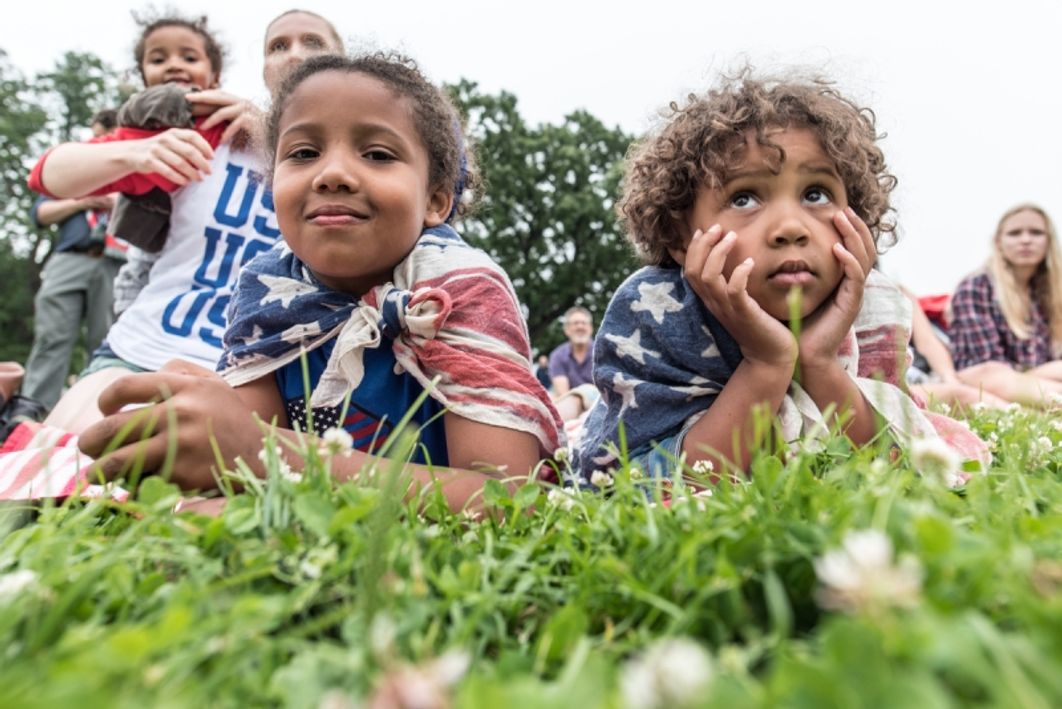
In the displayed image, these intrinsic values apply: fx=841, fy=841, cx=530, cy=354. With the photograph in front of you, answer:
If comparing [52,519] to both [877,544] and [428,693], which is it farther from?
[877,544]

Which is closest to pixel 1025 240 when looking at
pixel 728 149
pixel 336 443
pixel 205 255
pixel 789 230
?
pixel 728 149

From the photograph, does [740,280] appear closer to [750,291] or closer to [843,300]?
[750,291]

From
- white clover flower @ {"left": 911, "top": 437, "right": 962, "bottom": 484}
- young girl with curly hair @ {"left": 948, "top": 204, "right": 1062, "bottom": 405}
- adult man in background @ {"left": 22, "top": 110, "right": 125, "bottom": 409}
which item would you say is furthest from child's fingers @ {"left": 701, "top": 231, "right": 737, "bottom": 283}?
adult man in background @ {"left": 22, "top": 110, "right": 125, "bottom": 409}

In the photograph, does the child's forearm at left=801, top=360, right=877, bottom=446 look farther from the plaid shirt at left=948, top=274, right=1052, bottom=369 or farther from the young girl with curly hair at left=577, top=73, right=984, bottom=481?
the plaid shirt at left=948, top=274, right=1052, bottom=369

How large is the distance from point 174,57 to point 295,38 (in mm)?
696

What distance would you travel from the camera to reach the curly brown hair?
245 cm

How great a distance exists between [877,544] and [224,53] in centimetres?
473

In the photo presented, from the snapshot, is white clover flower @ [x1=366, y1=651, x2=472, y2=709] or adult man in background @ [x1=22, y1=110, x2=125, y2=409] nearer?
white clover flower @ [x1=366, y1=651, x2=472, y2=709]

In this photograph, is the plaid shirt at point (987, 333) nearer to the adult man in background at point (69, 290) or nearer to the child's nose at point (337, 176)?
the child's nose at point (337, 176)

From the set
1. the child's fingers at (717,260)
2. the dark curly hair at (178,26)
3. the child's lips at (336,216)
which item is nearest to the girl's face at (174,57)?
the dark curly hair at (178,26)

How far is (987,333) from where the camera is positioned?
7.13 m

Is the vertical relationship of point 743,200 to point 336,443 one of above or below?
above

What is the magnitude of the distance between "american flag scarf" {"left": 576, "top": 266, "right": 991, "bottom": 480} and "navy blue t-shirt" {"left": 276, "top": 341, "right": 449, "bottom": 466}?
468 mm

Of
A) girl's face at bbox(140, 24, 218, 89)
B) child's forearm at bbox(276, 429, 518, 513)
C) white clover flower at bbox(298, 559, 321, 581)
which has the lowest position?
white clover flower at bbox(298, 559, 321, 581)
